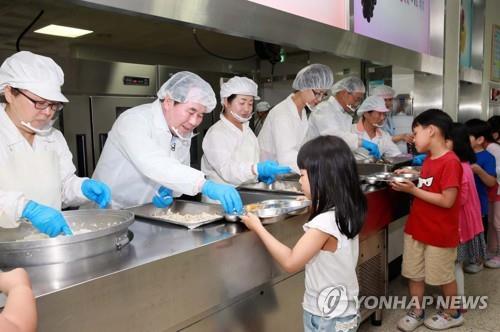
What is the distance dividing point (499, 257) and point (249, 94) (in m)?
2.68

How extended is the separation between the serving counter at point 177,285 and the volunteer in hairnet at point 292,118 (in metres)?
1.01

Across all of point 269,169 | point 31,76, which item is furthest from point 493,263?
point 31,76

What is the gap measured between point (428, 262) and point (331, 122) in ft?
4.35

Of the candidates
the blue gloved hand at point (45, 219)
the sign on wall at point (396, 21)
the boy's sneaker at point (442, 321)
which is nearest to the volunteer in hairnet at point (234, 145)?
the sign on wall at point (396, 21)

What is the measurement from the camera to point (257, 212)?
1.50m

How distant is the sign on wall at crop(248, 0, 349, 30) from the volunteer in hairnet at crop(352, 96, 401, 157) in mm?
950

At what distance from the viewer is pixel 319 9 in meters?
2.36

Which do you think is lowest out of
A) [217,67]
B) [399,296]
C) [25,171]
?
[399,296]

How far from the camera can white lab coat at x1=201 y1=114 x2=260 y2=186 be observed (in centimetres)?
211

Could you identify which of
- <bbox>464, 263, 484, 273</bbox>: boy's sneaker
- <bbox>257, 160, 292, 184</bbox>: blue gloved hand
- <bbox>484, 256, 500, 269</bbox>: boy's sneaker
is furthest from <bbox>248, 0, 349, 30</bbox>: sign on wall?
<bbox>484, 256, 500, 269</bbox>: boy's sneaker

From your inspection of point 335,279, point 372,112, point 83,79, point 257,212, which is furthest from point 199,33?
point 335,279

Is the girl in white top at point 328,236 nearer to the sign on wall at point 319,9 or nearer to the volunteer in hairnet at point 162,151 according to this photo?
the volunteer in hairnet at point 162,151

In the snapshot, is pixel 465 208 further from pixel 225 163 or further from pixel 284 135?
pixel 225 163

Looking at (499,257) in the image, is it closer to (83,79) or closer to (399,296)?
(399,296)
